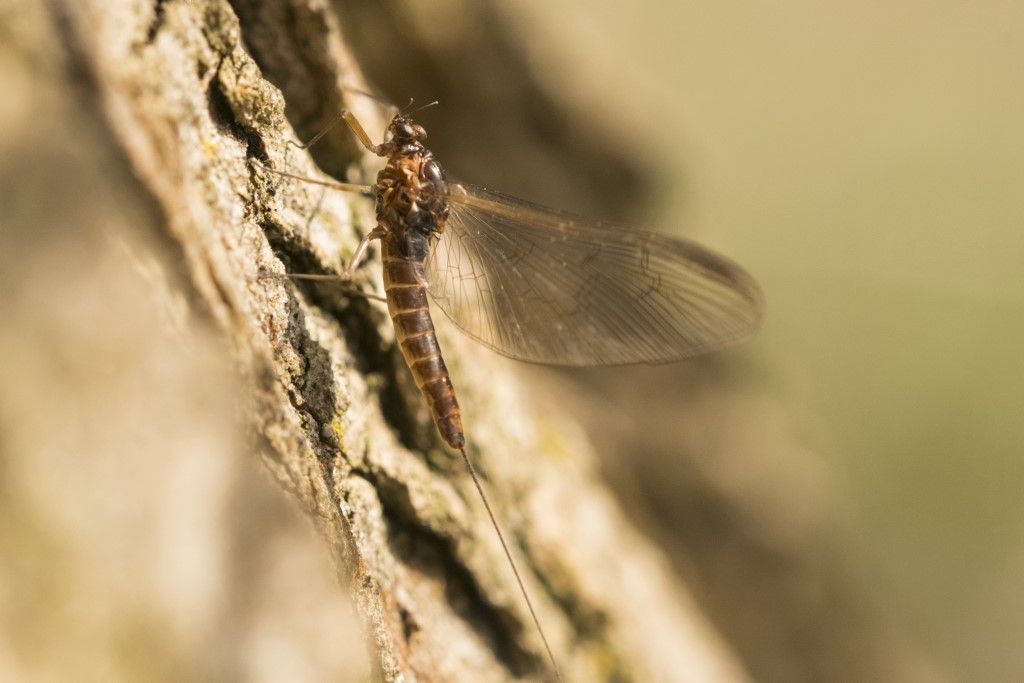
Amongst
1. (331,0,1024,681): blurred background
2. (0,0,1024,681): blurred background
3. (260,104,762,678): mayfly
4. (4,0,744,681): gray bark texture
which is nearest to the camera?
(0,0,1024,681): blurred background

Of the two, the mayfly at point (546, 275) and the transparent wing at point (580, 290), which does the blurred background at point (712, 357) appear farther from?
the transparent wing at point (580, 290)

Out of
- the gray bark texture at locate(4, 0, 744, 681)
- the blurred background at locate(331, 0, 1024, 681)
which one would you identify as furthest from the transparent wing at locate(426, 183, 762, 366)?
the blurred background at locate(331, 0, 1024, 681)

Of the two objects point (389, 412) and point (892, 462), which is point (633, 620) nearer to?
point (389, 412)

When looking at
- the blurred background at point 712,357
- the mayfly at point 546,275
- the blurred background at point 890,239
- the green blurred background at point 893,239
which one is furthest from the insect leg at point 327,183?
the green blurred background at point 893,239

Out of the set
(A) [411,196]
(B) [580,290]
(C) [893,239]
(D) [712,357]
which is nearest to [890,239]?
(C) [893,239]

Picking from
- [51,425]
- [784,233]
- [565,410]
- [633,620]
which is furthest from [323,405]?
[784,233]

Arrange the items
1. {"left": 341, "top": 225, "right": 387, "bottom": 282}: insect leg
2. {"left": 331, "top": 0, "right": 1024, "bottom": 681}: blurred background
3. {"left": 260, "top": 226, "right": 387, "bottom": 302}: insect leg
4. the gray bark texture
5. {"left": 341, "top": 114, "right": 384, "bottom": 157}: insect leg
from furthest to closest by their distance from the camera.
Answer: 1. {"left": 331, "top": 0, "right": 1024, "bottom": 681}: blurred background
2. {"left": 341, "top": 114, "right": 384, "bottom": 157}: insect leg
3. {"left": 341, "top": 225, "right": 387, "bottom": 282}: insect leg
4. {"left": 260, "top": 226, "right": 387, "bottom": 302}: insect leg
5. the gray bark texture

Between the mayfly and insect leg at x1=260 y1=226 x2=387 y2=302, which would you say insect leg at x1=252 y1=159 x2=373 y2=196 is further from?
insect leg at x1=260 y1=226 x2=387 y2=302
